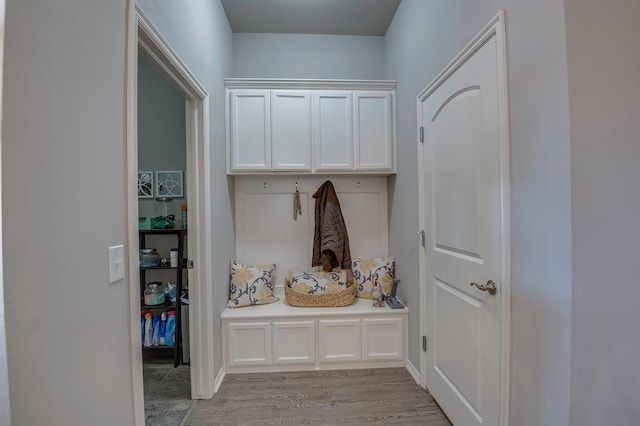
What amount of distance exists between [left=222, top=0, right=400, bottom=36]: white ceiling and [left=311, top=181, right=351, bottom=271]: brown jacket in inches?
57.4

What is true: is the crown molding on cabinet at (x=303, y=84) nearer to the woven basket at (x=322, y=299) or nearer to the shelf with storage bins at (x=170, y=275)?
the shelf with storage bins at (x=170, y=275)

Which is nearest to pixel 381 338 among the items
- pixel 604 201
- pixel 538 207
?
pixel 538 207

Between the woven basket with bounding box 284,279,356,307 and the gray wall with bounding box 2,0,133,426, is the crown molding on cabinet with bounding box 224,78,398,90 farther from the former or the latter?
the woven basket with bounding box 284,279,356,307

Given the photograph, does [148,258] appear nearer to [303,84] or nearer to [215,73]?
[215,73]

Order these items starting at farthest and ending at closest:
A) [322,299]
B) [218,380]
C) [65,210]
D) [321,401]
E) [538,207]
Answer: [322,299], [218,380], [321,401], [538,207], [65,210]

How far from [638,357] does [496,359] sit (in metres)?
0.46

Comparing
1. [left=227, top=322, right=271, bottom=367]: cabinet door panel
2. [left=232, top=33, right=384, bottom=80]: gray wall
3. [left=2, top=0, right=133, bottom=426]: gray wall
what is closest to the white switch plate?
[left=2, top=0, right=133, bottom=426]: gray wall

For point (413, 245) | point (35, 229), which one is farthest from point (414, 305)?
point (35, 229)

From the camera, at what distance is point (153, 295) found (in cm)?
247

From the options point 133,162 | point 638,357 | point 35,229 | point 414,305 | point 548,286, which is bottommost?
point 414,305

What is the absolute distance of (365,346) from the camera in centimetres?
228

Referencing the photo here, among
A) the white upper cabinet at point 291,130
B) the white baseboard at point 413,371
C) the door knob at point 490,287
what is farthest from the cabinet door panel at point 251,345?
the door knob at point 490,287

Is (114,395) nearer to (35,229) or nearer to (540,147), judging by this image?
(35,229)

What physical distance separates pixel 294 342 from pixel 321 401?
1.55 feet
